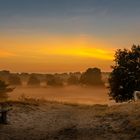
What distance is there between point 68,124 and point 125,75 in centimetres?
4322

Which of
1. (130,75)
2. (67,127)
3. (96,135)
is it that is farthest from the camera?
(130,75)

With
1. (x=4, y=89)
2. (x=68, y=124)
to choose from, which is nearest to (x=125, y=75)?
(x=4, y=89)

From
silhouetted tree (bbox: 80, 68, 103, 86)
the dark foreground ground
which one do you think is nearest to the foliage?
silhouetted tree (bbox: 80, 68, 103, 86)

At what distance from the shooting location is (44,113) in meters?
32.2

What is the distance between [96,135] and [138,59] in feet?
165

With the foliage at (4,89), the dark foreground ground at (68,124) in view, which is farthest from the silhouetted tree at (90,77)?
the dark foreground ground at (68,124)

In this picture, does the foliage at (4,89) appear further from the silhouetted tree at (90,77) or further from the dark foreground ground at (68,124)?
the dark foreground ground at (68,124)

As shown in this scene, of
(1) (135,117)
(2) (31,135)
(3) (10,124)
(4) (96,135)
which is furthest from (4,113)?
(1) (135,117)

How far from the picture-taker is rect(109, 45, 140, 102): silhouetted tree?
67688 mm

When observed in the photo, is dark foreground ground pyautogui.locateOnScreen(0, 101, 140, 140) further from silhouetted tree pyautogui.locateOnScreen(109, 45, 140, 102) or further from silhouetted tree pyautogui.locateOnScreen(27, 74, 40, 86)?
silhouetted tree pyautogui.locateOnScreen(27, 74, 40, 86)

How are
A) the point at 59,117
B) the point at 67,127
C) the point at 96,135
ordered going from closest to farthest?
the point at 96,135 → the point at 67,127 → the point at 59,117

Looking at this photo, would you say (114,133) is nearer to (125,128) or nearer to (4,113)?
(125,128)

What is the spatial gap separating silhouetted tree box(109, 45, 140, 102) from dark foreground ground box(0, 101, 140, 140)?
3426 cm

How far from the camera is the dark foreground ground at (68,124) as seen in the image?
23297 millimetres
